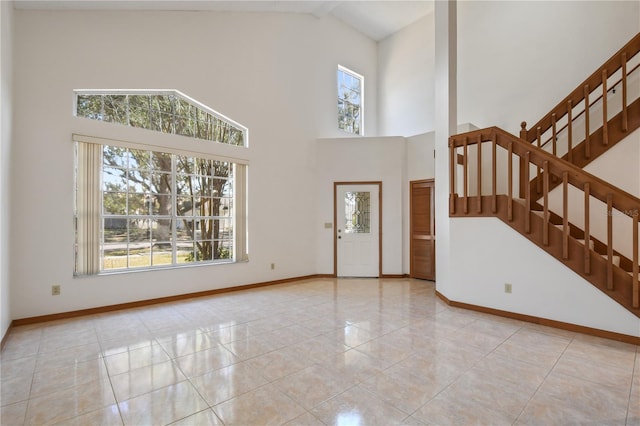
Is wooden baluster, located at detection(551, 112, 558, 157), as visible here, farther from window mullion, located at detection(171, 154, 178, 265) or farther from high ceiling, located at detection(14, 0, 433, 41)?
window mullion, located at detection(171, 154, 178, 265)

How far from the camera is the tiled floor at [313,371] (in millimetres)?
1852

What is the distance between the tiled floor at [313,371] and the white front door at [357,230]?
2.33m

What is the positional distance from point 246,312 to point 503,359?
2.83 m

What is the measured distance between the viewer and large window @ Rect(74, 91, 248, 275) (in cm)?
386

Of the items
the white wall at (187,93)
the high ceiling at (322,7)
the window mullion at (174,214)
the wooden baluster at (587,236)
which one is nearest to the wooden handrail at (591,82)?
the wooden baluster at (587,236)

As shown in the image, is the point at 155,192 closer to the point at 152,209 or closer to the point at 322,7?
the point at 152,209

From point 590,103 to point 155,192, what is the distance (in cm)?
644

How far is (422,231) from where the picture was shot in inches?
237

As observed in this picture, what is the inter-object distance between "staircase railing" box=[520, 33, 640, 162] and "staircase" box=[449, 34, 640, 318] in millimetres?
11

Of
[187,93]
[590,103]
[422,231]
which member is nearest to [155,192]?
[187,93]

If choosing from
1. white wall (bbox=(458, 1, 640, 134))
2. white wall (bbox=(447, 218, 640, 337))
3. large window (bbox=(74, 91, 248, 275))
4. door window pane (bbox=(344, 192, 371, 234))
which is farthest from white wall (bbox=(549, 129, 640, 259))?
large window (bbox=(74, 91, 248, 275))

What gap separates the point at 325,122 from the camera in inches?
257

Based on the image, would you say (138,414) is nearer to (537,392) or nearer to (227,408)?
(227,408)

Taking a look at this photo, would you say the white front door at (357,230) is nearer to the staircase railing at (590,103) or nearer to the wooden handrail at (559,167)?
the wooden handrail at (559,167)
